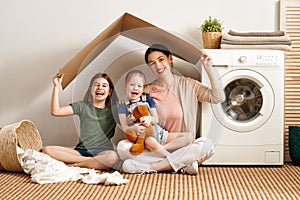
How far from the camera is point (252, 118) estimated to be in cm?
371

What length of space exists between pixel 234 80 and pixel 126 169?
0.92 meters

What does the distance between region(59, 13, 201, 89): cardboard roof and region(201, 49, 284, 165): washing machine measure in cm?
19

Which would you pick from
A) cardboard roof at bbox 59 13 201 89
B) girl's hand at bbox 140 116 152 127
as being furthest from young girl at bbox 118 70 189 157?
cardboard roof at bbox 59 13 201 89

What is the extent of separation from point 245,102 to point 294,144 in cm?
42

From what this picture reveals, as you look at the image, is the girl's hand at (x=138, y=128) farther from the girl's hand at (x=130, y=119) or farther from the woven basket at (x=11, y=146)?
the woven basket at (x=11, y=146)

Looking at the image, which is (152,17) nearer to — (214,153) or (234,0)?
(234,0)

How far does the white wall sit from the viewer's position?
4023 millimetres

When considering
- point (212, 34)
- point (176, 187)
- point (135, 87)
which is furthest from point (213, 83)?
point (176, 187)

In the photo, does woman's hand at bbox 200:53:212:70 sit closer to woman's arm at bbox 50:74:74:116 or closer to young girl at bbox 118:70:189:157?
young girl at bbox 118:70:189:157

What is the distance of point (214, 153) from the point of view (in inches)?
145

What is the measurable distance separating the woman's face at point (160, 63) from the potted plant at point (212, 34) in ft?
1.07

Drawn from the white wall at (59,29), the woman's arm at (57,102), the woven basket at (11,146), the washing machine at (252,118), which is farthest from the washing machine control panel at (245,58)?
the woven basket at (11,146)

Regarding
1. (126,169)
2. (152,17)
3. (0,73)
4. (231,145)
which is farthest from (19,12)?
(231,145)

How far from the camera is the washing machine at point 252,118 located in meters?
3.67
